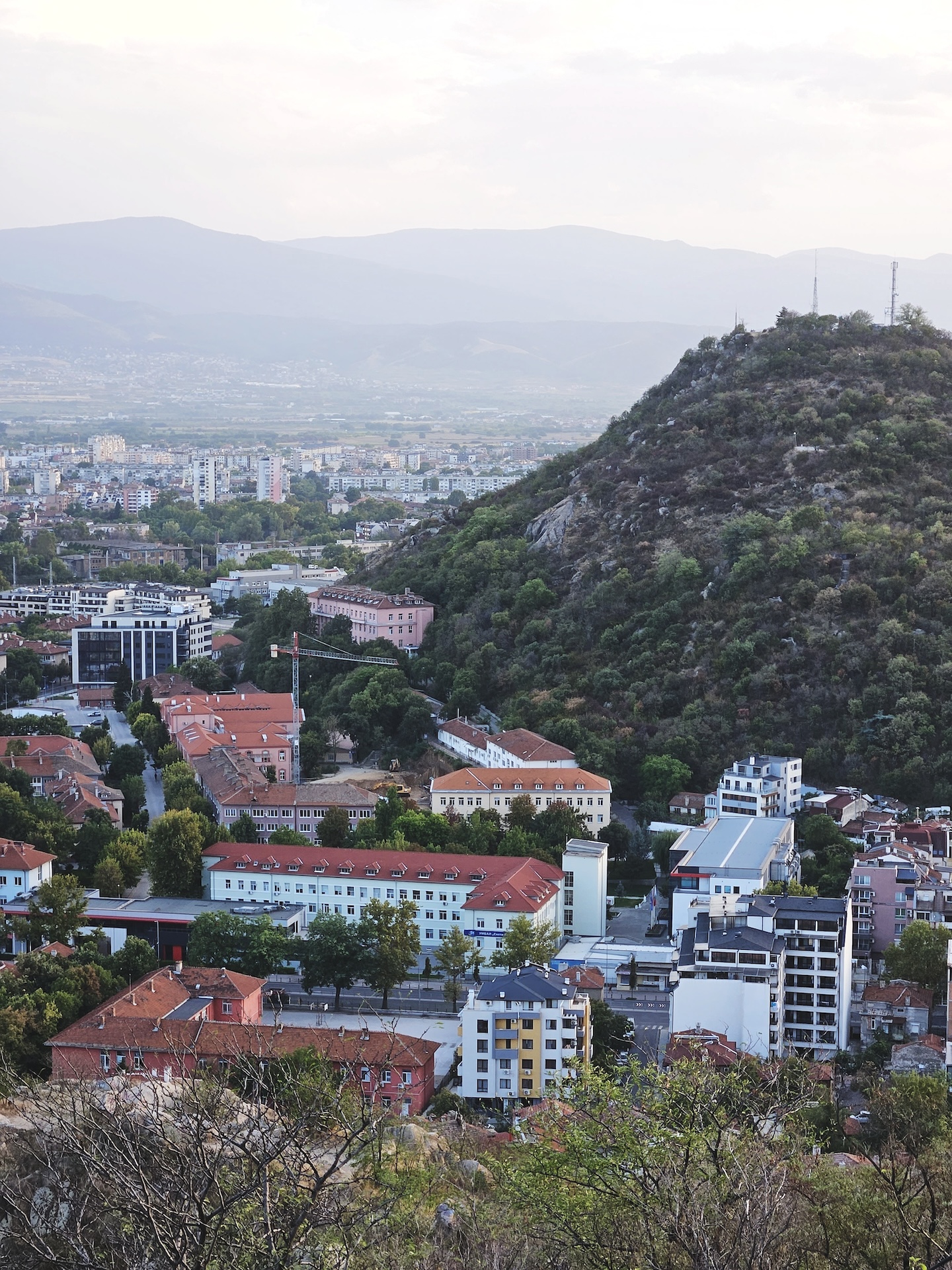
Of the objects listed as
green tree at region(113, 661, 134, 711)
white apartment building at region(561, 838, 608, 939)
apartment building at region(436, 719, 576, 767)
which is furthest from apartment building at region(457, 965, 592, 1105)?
green tree at region(113, 661, 134, 711)

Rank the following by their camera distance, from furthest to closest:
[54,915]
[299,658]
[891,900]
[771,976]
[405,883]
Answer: [299,658] < [405,883] < [891,900] < [54,915] < [771,976]

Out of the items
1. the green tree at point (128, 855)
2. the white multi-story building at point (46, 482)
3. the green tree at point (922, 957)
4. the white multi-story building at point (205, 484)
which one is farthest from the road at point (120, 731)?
the white multi-story building at point (46, 482)

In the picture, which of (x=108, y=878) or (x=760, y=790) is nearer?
(x=108, y=878)

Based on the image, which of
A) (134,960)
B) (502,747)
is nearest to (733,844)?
(502,747)

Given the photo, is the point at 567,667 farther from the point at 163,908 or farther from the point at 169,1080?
the point at 169,1080

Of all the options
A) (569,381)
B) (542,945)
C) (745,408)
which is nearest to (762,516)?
(745,408)

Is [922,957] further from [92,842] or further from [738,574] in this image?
[738,574]

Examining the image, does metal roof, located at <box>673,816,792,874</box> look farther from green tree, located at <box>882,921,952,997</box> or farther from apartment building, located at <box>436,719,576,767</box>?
apartment building, located at <box>436,719,576,767</box>
